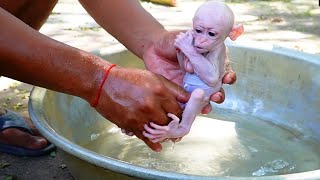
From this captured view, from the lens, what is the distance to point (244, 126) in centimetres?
179

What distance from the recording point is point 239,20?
3.29m

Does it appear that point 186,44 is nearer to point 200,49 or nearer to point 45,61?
point 200,49

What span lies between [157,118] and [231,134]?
0.69 metres

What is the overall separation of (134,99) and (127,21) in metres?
0.56

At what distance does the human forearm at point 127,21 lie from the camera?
153 centimetres

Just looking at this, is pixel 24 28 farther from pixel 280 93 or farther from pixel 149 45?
pixel 280 93

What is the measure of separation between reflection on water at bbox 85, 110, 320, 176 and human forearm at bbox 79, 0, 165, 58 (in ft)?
0.97

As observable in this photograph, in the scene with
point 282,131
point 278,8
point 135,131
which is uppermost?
point 135,131

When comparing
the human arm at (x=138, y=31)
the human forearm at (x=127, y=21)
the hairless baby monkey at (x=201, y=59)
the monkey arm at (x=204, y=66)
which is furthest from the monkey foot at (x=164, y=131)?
the human forearm at (x=127, y=21)

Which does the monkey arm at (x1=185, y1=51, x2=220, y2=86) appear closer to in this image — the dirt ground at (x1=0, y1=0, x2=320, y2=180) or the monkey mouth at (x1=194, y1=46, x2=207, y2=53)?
the monkey mouth at (x1=194, y1=46, x2=207, y2=53)

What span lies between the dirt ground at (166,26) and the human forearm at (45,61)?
54 cm

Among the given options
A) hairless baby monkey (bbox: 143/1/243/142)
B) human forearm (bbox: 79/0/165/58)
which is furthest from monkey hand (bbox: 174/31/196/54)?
human forearm (bbox: 79/0/165/58)

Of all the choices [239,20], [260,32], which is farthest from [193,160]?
→ [239,20]

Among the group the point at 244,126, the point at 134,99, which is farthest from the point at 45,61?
the point at 244,126
